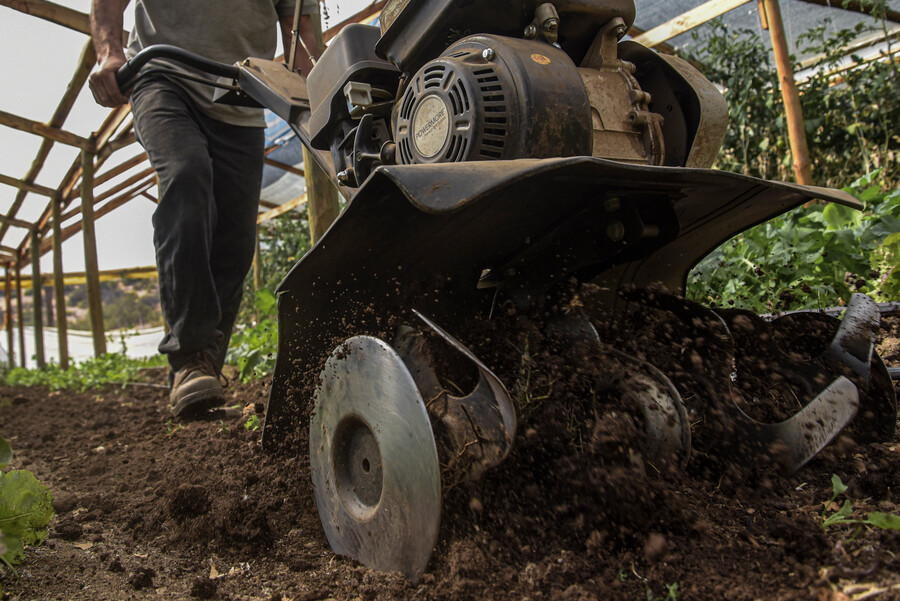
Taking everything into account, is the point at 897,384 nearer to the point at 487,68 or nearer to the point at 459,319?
the point at 459,319

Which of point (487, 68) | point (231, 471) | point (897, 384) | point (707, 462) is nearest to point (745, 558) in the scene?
point (707, 462)

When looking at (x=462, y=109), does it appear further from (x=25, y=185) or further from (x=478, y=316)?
(x=25, y=185)

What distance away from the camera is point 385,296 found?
4.55ft

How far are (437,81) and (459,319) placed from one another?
52 cm

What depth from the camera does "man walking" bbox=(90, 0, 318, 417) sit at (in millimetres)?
2369

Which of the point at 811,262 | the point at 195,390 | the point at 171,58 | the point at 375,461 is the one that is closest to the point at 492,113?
the point at 375,461

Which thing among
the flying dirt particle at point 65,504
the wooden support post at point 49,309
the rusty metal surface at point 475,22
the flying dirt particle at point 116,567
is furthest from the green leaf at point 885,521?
the wooden support post at point 49,309

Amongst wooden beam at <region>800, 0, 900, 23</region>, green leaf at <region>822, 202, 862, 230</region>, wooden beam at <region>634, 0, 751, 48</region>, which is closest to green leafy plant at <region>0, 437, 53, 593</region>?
green leaf at <region>822, 202, 862, 230</region>

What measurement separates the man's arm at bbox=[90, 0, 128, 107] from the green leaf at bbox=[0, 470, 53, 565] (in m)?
1.60

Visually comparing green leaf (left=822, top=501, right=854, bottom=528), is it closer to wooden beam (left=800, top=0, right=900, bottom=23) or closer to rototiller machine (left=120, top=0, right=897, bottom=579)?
rototiller machine (left=120, top=0, right=897, bottom=579)

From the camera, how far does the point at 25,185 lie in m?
10.5

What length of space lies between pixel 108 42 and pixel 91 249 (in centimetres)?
646

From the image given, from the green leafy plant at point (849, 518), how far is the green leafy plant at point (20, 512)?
136 centimetres

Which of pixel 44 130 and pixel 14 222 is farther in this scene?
pixel 14 222
